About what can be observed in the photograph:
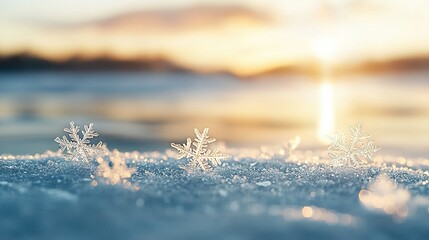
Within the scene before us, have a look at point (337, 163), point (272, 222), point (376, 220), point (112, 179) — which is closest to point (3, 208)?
point (112, 179)

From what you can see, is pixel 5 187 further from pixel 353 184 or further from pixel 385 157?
pixel 385 157

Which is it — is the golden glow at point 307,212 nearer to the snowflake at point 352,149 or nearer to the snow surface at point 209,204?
the snow surface at point 209,204

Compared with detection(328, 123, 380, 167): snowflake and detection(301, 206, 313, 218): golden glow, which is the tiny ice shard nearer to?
detection(301, 206, 313, 218): golden glow

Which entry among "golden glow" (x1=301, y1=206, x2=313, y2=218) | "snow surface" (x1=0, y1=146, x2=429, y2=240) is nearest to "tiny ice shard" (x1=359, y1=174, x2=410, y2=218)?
"snow surface" (x1=0, y1=146, x2=429, y2=240)

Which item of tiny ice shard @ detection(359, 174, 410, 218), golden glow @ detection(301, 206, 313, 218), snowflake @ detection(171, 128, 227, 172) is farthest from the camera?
snowflake @ detection(171, 128, 227, 172)

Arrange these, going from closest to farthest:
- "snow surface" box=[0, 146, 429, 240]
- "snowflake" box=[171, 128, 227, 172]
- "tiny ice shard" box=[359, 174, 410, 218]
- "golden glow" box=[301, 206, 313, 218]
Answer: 1. "snow surface" box=[0, 146, 429, 240]
2. "golden glow" box=[301, 206, 313, 218]
3. "tiny ice shard" box=[359, 174, 410, 218]
4. "snowflake" box=[171, 128, 227, 172]

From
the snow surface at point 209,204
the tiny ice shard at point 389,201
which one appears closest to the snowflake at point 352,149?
the snow surface at point 209,204

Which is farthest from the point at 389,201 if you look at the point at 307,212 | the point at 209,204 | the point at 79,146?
the point at 79,146
